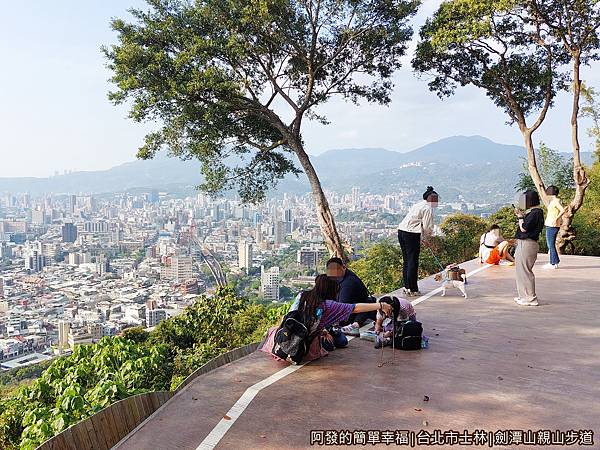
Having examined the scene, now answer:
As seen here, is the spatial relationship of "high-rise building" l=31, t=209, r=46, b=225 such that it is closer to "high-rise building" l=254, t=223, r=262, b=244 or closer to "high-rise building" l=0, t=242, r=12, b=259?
"high-rise building" l=0, t=242, r=12, b=259

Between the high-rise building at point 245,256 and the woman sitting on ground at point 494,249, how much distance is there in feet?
44.4

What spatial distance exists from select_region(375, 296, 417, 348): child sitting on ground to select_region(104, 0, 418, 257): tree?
312 inches

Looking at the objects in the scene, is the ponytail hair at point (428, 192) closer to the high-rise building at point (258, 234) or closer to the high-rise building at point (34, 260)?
the high-rise building at point (258, 234)

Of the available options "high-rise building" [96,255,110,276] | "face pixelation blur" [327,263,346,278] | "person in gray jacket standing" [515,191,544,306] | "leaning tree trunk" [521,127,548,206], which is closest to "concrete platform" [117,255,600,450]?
"face pixelation blur" [327,263,346,278]

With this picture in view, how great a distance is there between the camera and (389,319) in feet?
16.2

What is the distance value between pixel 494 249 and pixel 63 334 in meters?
15.8

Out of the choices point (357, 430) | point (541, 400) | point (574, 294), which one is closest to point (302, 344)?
point (357, 430)

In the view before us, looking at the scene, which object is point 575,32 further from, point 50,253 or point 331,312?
point 50,253

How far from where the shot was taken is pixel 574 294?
767 centimetres

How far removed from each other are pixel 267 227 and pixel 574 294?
2489 centimetres

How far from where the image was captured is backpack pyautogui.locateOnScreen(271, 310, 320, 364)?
432 centimetres

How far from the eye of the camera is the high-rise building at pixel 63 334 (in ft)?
58.2

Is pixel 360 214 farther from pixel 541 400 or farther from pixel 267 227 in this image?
pixel 541 400

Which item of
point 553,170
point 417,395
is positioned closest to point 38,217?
point 553,170
